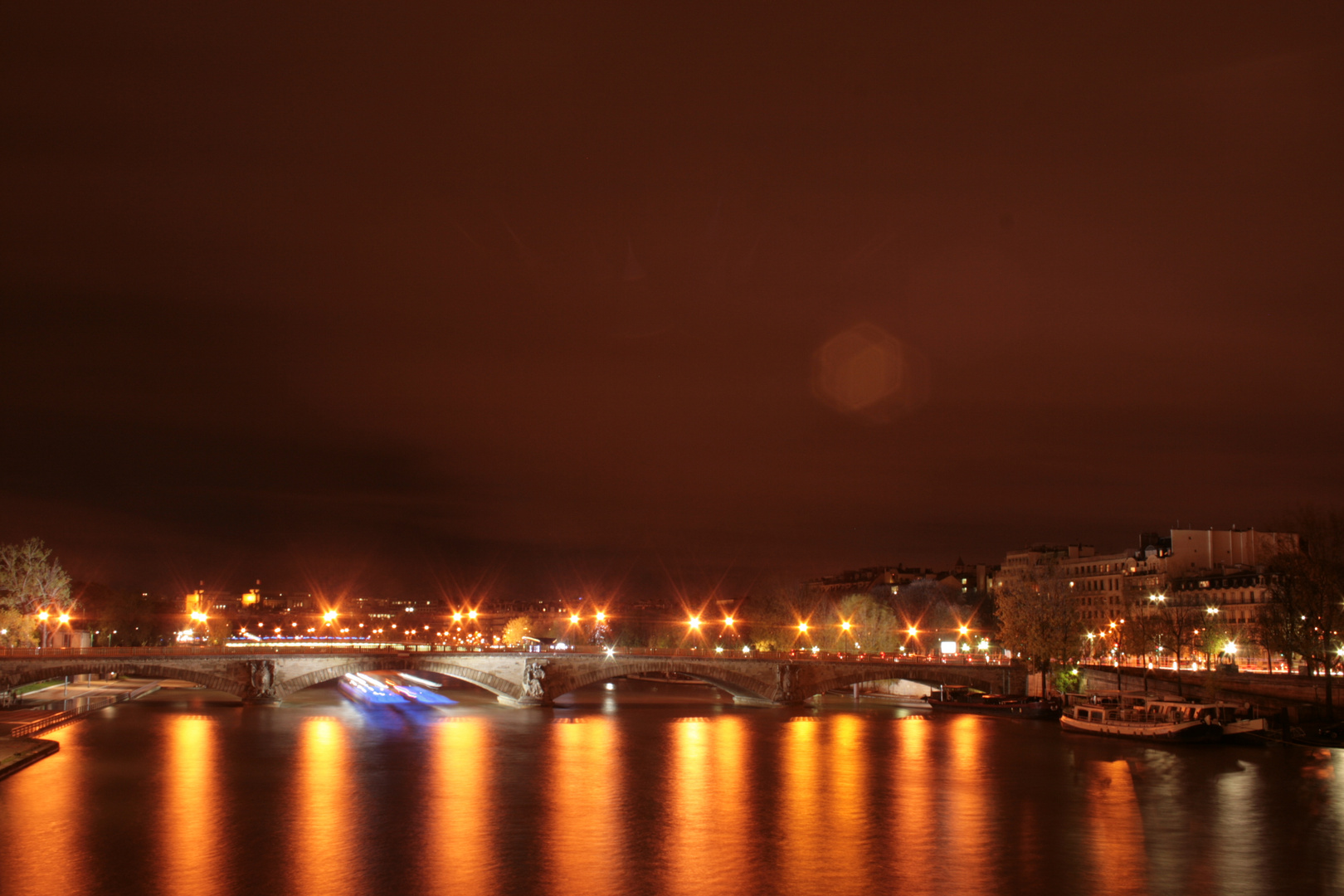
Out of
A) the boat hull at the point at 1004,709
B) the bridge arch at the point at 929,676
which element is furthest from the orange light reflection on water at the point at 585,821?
the boat hull at the point at 1004,709

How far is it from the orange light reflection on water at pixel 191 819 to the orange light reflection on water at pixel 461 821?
5.34 metres

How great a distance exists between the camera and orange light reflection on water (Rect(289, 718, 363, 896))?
28188 millimetres

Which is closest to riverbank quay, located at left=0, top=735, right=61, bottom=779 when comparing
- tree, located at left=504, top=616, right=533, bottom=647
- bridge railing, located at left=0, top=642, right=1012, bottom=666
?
bridge railing, located at left=0, top=642, right=1012, bottom=666

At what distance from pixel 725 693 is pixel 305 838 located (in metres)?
68.3

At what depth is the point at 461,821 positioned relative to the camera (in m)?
36.0

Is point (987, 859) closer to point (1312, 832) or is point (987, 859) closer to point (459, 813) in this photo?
point (1312, 832)

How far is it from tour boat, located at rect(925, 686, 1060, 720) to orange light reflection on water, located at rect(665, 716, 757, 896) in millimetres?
22083

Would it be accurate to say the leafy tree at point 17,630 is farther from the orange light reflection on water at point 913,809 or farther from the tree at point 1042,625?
the tree at point 1042,625

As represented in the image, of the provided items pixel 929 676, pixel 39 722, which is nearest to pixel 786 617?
pixel 929 676

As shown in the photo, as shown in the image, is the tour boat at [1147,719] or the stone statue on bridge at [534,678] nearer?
the tour boat at [1147,719]

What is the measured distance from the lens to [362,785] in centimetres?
4288

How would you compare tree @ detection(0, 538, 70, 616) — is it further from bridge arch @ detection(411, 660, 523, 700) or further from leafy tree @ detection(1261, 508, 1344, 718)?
leafy tree @ detection(1261, 508, 1344, 718)

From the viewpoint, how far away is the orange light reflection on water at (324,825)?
92.5 ft

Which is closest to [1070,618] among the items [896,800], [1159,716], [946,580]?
[1159,716]
